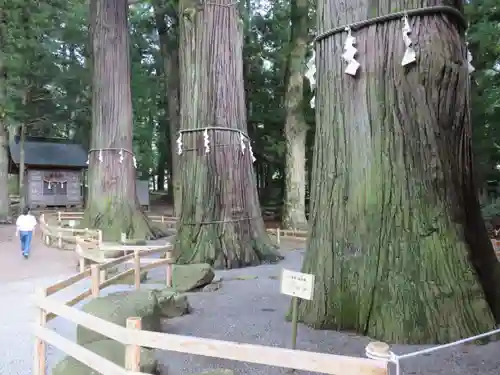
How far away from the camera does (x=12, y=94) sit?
2525cm

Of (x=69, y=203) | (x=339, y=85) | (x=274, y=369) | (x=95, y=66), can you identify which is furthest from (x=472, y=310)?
(x=69, y=203)

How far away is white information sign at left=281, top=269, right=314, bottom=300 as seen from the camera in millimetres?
3982

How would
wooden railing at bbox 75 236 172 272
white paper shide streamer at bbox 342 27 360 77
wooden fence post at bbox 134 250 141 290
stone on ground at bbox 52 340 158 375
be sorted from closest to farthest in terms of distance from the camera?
stone on ground at bbox 52 340 158 375 → white paper shide streamer at bbox 342 27 360 77 → wooden fence post at bbox 134 250 141 290 → wooden railing at bbox 75 236 172 272

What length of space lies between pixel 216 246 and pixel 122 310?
17.6 feet

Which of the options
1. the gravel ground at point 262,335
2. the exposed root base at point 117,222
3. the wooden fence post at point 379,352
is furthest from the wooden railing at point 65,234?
the wooden fence post at point 379,352

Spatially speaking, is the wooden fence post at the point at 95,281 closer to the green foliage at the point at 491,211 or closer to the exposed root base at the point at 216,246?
the exposed root base at the point at 216,246

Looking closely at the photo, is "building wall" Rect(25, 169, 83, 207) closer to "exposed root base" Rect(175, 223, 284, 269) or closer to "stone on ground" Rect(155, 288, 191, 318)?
"exposed root base" Rect(175, 223, 284, 269)

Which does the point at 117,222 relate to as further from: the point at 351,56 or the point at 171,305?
the point at 351,56

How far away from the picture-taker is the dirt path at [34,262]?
10641mm

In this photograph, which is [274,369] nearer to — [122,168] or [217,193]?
[217,193]

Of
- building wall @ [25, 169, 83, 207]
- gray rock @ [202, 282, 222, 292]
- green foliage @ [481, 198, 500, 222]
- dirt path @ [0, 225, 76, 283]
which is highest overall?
building wall @ [25, 169, 83, 207]

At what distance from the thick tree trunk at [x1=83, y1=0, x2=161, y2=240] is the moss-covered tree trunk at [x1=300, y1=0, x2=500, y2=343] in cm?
1191

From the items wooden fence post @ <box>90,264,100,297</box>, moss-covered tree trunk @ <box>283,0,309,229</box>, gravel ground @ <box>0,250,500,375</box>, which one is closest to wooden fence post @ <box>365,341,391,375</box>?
gravel ground @ <box>0,250,500,375</box>

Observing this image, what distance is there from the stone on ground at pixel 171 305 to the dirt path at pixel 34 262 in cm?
509
